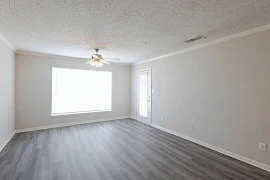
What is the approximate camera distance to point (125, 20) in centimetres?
233

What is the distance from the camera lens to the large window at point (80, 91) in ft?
16.7

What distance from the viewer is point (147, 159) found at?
9.16 feet

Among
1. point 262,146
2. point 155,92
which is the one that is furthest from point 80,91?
point 262,146

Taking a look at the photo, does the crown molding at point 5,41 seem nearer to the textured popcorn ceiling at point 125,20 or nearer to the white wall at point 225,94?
the textured popcorn ceiling at point 125,20

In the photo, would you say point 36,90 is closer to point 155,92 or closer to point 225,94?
point 155,92

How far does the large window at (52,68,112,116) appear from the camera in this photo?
5094 millimetres

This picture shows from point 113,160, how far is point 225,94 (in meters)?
2.69

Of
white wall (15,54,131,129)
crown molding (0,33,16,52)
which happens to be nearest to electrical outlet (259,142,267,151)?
→ white wall (15,54,131,129)

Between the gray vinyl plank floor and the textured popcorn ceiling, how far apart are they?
8.17ft

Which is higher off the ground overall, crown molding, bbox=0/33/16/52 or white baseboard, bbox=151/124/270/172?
crown molding, bbox=0/33/16/52

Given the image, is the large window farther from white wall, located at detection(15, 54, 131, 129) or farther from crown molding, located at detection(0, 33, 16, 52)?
crown molding, located at detection(0, 33, 16, 52)

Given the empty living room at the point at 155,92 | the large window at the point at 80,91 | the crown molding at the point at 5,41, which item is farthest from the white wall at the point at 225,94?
the crown molding at the point at 5,41

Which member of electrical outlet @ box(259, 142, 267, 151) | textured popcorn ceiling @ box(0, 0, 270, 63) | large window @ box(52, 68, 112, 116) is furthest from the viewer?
large window @ box(52, 68, 112, 116)

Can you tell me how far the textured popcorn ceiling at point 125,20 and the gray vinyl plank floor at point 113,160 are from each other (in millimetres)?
2491
